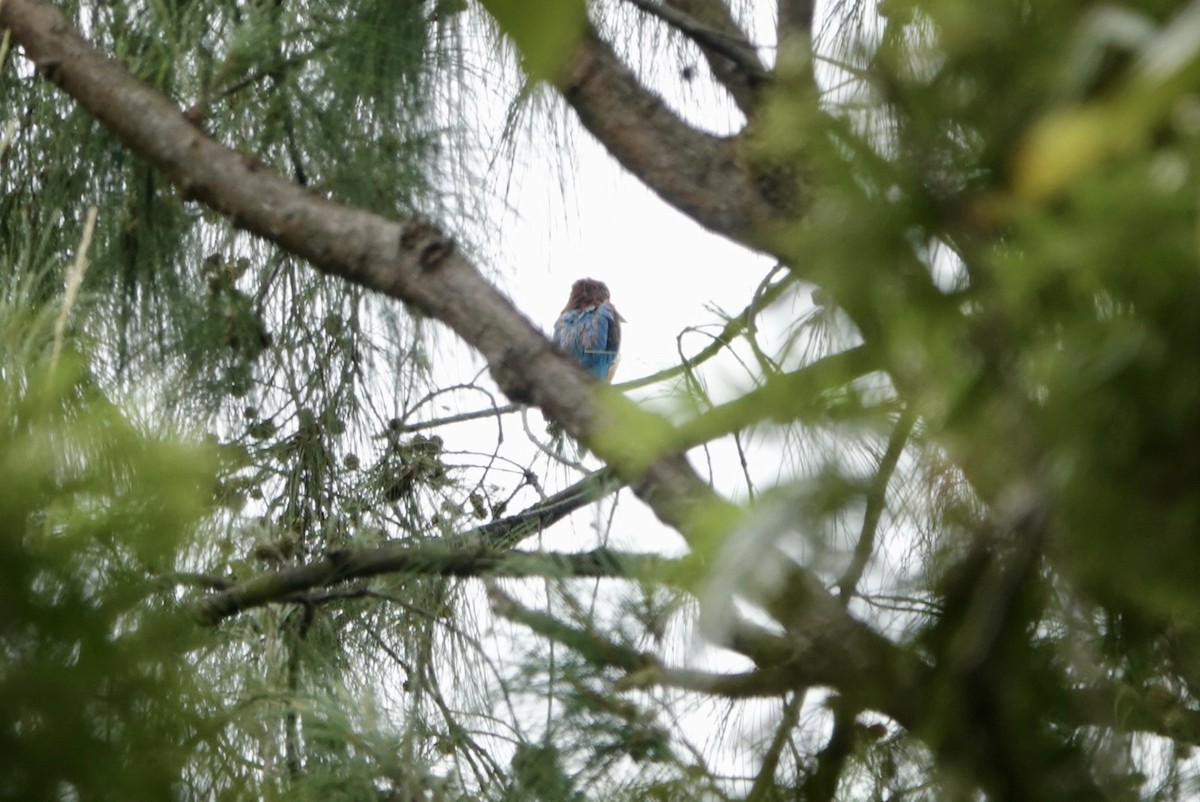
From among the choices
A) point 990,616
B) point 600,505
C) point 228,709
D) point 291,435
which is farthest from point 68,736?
point 291,435

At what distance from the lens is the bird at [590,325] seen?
5.76 metres

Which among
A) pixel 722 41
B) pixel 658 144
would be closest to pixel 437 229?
pixel 658 144

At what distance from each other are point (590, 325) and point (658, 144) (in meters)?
4.69

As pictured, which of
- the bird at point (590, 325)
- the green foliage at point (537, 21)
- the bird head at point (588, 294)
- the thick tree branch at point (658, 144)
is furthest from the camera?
the bird head at point (588, 294)

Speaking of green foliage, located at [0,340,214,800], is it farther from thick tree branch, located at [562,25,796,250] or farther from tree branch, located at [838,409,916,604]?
thick tree branch, located at [562,25,796,250]

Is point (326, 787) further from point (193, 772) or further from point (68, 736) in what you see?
point (68, 736)

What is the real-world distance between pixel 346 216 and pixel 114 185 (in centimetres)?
64

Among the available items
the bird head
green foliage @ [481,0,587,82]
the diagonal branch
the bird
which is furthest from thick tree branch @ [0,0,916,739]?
the bird head

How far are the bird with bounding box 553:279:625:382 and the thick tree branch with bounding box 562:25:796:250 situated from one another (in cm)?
429

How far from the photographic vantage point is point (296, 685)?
5.29 ft

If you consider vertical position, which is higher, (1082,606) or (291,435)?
(291,435)

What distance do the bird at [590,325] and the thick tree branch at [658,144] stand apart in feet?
14.1

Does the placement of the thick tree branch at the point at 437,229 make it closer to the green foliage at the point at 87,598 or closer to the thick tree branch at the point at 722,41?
the thick tree branch at the point at 722,41

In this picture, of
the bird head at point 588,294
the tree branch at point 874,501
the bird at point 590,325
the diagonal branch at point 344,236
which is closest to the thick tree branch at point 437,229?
the diagonal branch at point 344,236
